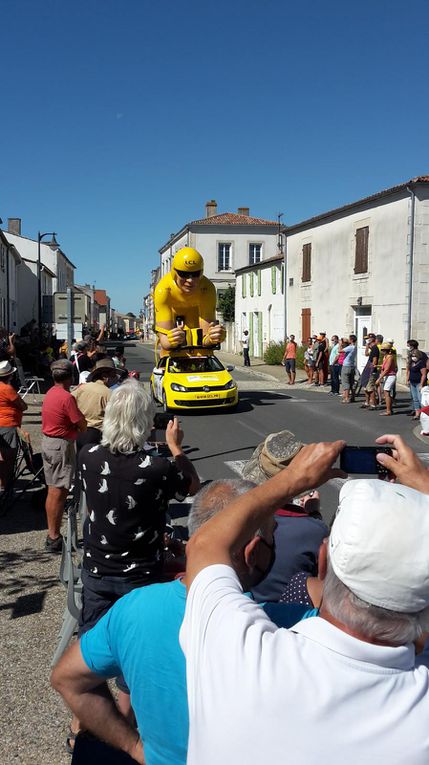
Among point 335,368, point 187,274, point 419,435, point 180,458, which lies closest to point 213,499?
point 180,458

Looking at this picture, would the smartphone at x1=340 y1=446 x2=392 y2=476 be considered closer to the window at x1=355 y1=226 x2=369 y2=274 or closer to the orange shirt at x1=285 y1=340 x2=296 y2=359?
the orange shirt at x1=285 y1=340 x2=296 y2=359

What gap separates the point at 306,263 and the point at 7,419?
24581mm

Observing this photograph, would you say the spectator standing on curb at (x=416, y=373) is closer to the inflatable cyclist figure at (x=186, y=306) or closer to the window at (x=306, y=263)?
the inflatable cyclist figure at (x=186, y=306)

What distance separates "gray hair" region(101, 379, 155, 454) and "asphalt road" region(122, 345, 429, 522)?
423 centimetres

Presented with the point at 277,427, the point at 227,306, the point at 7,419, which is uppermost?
the point at 227,306

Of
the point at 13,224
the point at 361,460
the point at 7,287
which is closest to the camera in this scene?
the point at 361,460

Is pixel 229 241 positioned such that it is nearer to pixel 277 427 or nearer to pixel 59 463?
pixel 277 427

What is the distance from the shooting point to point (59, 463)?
19.1 ft

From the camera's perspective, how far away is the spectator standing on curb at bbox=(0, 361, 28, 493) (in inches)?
265

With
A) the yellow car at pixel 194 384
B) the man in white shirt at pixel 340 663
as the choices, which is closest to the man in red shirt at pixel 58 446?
the man in white shirt at pixel 340 663

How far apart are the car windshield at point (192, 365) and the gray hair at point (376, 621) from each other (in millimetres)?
14455

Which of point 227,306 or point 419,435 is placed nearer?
point 419,435

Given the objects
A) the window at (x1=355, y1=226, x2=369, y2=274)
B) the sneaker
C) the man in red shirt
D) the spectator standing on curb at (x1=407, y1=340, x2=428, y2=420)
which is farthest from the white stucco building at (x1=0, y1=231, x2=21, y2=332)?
the sneaker

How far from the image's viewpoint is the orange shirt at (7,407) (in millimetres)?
6711
